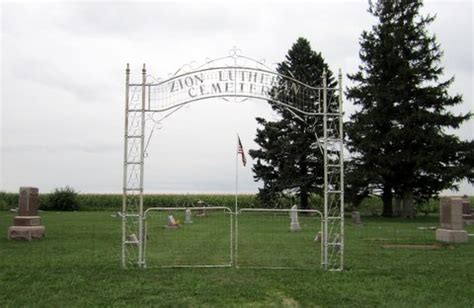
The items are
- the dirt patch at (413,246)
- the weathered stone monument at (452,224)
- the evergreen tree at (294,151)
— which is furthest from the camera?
the evergreen tree at (294,151)

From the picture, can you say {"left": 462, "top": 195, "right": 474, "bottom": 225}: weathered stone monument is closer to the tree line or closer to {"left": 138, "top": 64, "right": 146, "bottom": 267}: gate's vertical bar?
the tree line

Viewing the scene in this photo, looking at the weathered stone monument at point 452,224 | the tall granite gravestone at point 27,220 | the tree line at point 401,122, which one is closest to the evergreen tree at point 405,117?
the tree line at point 401,122

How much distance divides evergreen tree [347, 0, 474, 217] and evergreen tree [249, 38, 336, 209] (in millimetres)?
4320

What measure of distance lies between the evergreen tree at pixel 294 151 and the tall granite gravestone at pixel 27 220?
23749mm

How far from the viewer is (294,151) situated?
133 ft

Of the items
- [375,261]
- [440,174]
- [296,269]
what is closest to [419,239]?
[375,261]

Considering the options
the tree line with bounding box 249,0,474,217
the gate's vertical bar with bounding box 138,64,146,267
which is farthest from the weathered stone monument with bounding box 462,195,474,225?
the gate's vertical bar with bounding box 138,64,146,267

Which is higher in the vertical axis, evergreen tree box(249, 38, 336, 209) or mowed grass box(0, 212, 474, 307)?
evergreen tree box(249, 38, 336, 209)

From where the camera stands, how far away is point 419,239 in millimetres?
18734

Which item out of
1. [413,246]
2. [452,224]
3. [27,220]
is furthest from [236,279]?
[27,220]

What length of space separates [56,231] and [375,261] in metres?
13.4

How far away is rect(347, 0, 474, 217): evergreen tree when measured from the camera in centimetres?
3400

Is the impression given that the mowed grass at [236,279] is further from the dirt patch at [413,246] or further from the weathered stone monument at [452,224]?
the weathered stone monument at [452,224]

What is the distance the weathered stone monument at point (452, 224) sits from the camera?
58.6ft
